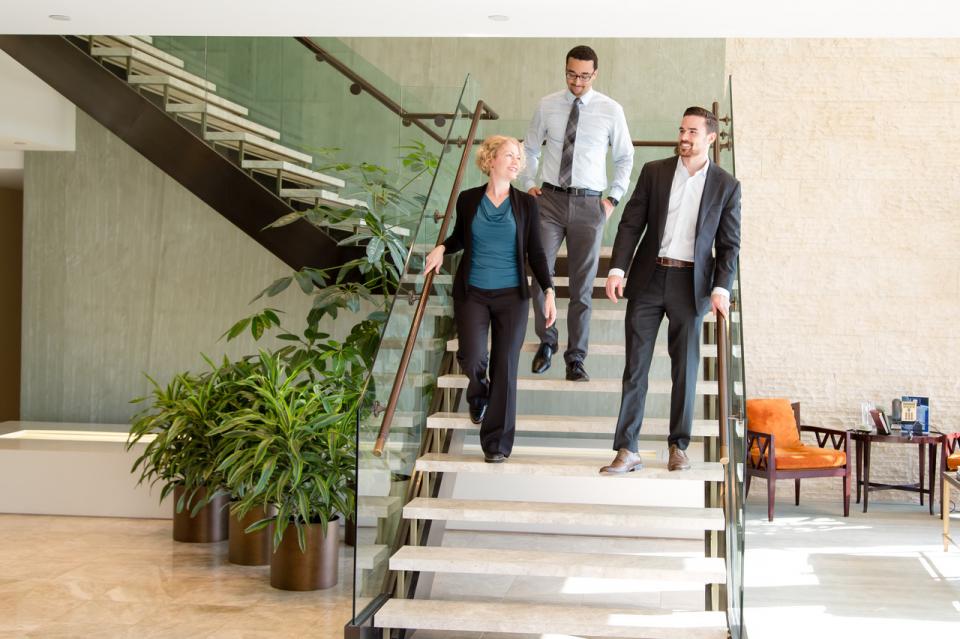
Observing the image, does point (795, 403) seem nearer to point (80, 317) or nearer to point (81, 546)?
point (81, 546)

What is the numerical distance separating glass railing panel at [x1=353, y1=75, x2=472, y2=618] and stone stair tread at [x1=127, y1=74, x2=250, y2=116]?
2335 millimetres

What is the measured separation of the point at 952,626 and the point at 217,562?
3.90 m

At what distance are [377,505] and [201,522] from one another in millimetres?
2370

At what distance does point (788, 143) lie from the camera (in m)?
8.98

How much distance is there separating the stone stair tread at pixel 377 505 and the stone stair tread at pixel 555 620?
0.40 meters

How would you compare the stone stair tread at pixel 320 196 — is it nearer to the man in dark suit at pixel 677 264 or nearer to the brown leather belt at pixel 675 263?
the man in dark suit at pixel 677 264

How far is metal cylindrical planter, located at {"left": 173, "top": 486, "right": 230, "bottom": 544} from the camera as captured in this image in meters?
6.38

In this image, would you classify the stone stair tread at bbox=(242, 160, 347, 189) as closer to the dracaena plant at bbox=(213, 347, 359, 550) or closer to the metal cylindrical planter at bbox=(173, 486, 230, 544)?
the dracaena plant at bbox=(213, 347, 359, 550)

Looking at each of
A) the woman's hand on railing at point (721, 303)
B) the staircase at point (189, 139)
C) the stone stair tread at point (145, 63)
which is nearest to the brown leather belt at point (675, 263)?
the woman's hand on railing at point (721, 303)

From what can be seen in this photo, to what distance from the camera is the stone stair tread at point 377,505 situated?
4.26 meters

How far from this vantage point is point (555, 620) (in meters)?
4.27

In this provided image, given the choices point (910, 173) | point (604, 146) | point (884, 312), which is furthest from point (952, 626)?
point (910, 173)

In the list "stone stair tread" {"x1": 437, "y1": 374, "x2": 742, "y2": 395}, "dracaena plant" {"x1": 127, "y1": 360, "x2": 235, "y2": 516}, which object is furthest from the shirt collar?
"dracaena plant" {"x1": 127, "y1": 360, "x2": 235, "y2": 516}

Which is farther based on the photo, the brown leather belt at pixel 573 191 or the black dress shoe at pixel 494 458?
the brown leather belt at pixel 573 191
